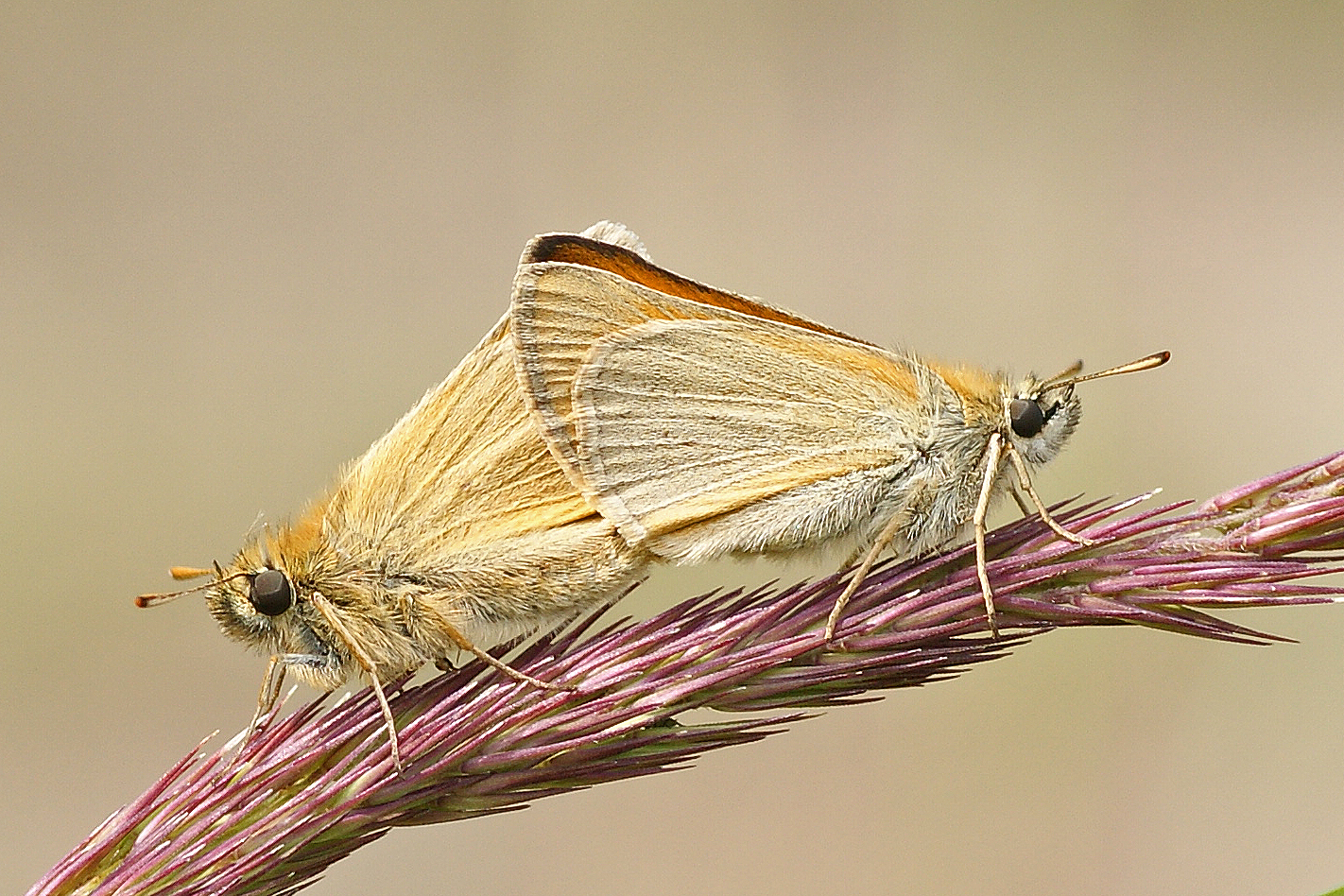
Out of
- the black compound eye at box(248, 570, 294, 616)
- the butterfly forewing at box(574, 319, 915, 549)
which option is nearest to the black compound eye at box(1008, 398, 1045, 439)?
the butterfly forewing at box(574, 319, 915, 549)

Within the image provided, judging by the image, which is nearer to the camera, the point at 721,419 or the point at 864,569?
the point at 864,569

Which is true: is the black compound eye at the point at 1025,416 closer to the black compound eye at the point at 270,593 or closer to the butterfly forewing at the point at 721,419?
the butterfly forewing at the point at 721,419

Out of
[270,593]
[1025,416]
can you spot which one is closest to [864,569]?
[1025,416]

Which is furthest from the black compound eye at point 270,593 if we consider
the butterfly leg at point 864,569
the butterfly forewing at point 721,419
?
the butterfly leg at point 864,569

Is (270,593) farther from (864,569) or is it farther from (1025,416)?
(1025,416)

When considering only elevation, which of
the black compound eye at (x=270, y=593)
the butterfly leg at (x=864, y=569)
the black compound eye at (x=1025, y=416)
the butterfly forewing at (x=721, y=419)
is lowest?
the butterfly leg at (x=864, y=569)

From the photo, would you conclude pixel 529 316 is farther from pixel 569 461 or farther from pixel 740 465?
pixel 740 465


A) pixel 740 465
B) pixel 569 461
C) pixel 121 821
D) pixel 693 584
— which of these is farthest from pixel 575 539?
pixel 693 584
